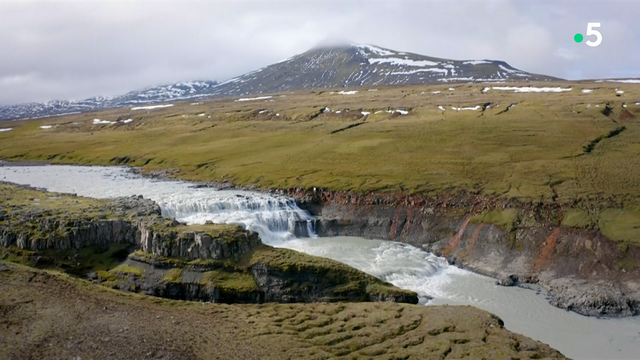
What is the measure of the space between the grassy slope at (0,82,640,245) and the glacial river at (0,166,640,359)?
10.1 meters

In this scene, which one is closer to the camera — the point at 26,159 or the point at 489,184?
the point at 489,184

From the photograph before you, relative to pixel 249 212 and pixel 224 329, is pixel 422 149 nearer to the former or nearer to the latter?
pixel 249 212

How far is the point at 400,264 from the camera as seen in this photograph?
5138 centimetres

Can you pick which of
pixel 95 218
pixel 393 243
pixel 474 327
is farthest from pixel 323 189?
pixel 474 327

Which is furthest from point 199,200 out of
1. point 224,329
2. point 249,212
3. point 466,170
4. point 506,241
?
point 506,241

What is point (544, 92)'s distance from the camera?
165 m

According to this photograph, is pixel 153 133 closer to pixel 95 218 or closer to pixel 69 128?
pixel 69 128

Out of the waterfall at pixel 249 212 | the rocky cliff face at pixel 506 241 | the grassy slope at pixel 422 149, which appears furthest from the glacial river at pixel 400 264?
the grassy slope at pixel 422 149

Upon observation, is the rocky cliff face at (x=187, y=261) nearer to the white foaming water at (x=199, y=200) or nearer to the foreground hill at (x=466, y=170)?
the white foaming water at (x=199, y=200)

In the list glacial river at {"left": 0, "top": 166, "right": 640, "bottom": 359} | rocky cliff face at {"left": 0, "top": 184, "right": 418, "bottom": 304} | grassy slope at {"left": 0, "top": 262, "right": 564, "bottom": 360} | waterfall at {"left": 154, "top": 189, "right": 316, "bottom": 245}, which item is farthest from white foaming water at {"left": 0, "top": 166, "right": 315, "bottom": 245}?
grassy slope at {"left": 0, "top": 262, "right": 564, "bottom": 360}

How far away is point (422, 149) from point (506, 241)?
3708 cm

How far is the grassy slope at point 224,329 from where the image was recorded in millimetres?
26234

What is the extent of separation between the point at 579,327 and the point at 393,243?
80.7 feet

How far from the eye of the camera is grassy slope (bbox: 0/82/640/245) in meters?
63.7
